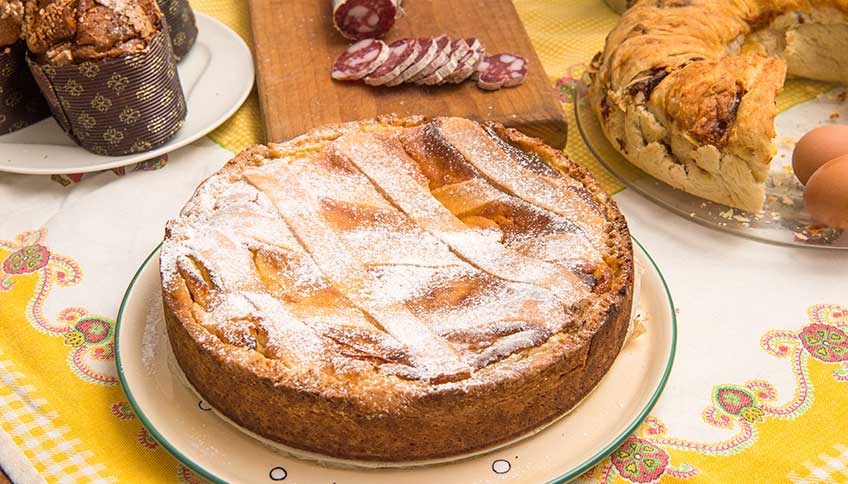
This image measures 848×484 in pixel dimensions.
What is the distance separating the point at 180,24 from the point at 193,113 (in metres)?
0.32

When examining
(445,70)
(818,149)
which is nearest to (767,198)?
(818,149)

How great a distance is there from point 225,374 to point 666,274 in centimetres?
106

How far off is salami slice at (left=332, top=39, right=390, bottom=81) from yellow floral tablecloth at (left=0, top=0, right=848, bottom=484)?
0.30 meters

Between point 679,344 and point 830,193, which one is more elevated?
point 830,193

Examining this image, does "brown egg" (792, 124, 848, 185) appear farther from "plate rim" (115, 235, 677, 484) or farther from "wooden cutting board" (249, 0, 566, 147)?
"plate rim" (115, 235, 677, 484)

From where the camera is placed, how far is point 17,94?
223 cm

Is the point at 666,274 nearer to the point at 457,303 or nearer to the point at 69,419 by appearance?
the point at 457,303

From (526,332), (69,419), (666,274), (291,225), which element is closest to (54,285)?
(69,419)

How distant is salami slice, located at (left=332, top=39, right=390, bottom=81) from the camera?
235 centimetres

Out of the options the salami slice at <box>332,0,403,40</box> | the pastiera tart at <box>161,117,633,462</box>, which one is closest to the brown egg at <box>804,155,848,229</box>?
the pastiera tart at <box>161,117,633,462</box>

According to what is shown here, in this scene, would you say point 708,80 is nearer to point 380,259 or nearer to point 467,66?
point 467,66

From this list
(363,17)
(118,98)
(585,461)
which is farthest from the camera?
(363,17)

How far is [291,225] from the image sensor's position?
1646mm

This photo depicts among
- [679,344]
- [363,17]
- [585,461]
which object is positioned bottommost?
[679,344]
